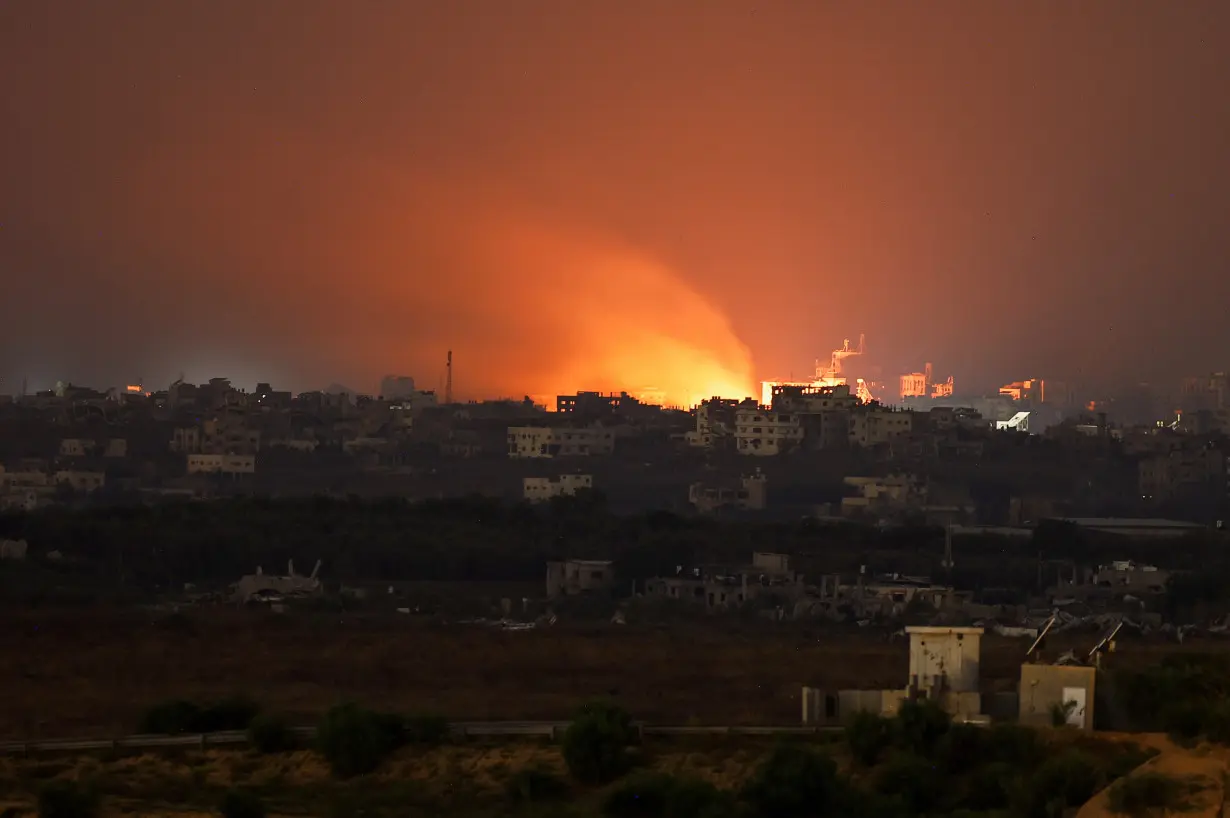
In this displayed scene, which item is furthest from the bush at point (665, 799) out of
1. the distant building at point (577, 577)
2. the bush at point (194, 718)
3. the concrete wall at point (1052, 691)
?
the distant building at point (577, 577)

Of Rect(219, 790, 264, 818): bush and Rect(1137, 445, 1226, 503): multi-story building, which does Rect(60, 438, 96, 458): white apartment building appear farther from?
Rect(219, 790, 264, 818): bush

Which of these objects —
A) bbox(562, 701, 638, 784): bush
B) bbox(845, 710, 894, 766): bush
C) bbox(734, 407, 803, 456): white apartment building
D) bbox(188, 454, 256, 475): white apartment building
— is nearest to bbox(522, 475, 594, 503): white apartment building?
bbox(188, 454, 256, 475): white apartment building

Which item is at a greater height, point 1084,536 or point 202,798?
point 1084,536

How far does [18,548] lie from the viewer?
4069cm

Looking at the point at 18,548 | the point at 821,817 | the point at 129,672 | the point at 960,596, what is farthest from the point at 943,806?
the point at 18,548

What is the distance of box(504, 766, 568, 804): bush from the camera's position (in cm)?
1739

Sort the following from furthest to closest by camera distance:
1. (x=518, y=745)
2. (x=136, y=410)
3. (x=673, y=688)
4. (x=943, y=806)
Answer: (x=136, y=410), (x=673, y=688), (x=518, y=745), (x=943, y=806)

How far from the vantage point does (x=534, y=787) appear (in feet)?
57.4

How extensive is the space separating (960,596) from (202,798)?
20.5m

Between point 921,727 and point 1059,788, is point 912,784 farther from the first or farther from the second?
point 1059,788

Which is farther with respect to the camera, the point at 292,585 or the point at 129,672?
the point at 292,585

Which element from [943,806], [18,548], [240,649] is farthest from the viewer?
[18,548]

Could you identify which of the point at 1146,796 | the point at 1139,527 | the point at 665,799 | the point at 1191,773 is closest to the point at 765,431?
the point at 1139,527

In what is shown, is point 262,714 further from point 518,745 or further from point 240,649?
point 240,649
